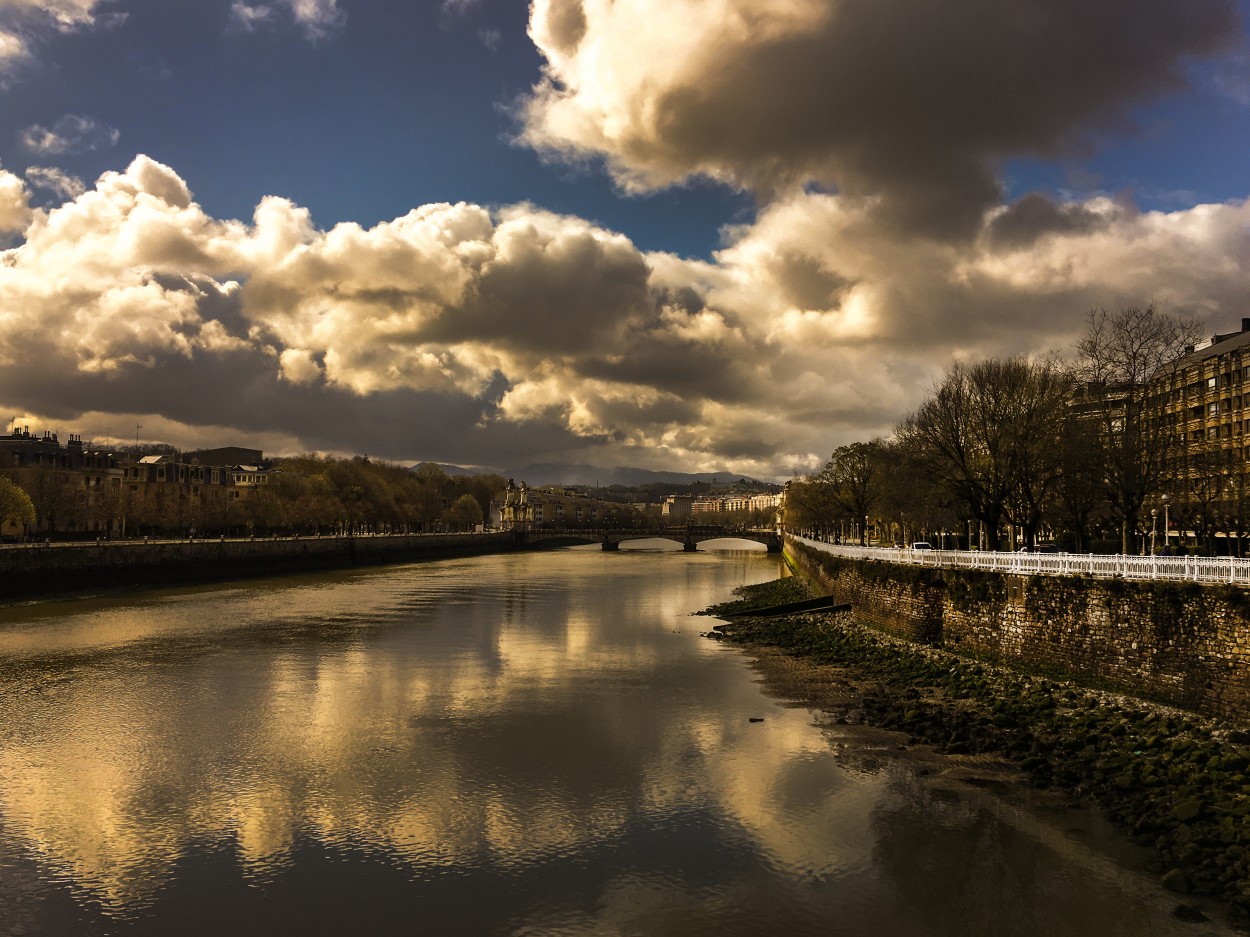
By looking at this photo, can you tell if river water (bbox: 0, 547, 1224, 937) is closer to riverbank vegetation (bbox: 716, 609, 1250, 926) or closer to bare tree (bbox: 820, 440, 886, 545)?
riverbank vegetation (bbox: 716, 609, 1250, 926)

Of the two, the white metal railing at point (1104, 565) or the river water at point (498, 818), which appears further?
the white metal railing at point (1104, 565)

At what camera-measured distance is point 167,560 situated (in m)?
72.3

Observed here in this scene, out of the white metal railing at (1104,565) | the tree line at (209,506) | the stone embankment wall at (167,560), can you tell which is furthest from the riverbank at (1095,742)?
the tree line at (209,506)

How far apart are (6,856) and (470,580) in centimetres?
7129

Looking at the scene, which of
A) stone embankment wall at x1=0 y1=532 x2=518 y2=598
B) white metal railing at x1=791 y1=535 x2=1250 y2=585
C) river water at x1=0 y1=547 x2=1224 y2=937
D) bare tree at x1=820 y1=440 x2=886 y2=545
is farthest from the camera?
bare tree at x1=820 y1=440 x2=886 y2=545

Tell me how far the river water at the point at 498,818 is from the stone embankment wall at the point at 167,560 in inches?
1116

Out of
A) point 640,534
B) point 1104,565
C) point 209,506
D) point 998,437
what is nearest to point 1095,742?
point 1104,565

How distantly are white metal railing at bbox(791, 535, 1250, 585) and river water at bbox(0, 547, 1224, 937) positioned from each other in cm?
823

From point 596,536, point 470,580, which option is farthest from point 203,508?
point 596,536

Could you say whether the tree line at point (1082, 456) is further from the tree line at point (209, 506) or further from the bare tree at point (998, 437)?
the tree line at point (209, 506)

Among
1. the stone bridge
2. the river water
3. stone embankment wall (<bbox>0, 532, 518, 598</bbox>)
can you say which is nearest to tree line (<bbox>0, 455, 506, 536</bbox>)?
stone embankment wall (<bbox>0, 532, 518, 598</bbox>)

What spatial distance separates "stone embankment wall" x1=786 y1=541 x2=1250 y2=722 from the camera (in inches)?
811

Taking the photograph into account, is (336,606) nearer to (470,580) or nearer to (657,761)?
(470,580)

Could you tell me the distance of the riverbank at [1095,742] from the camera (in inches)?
591
